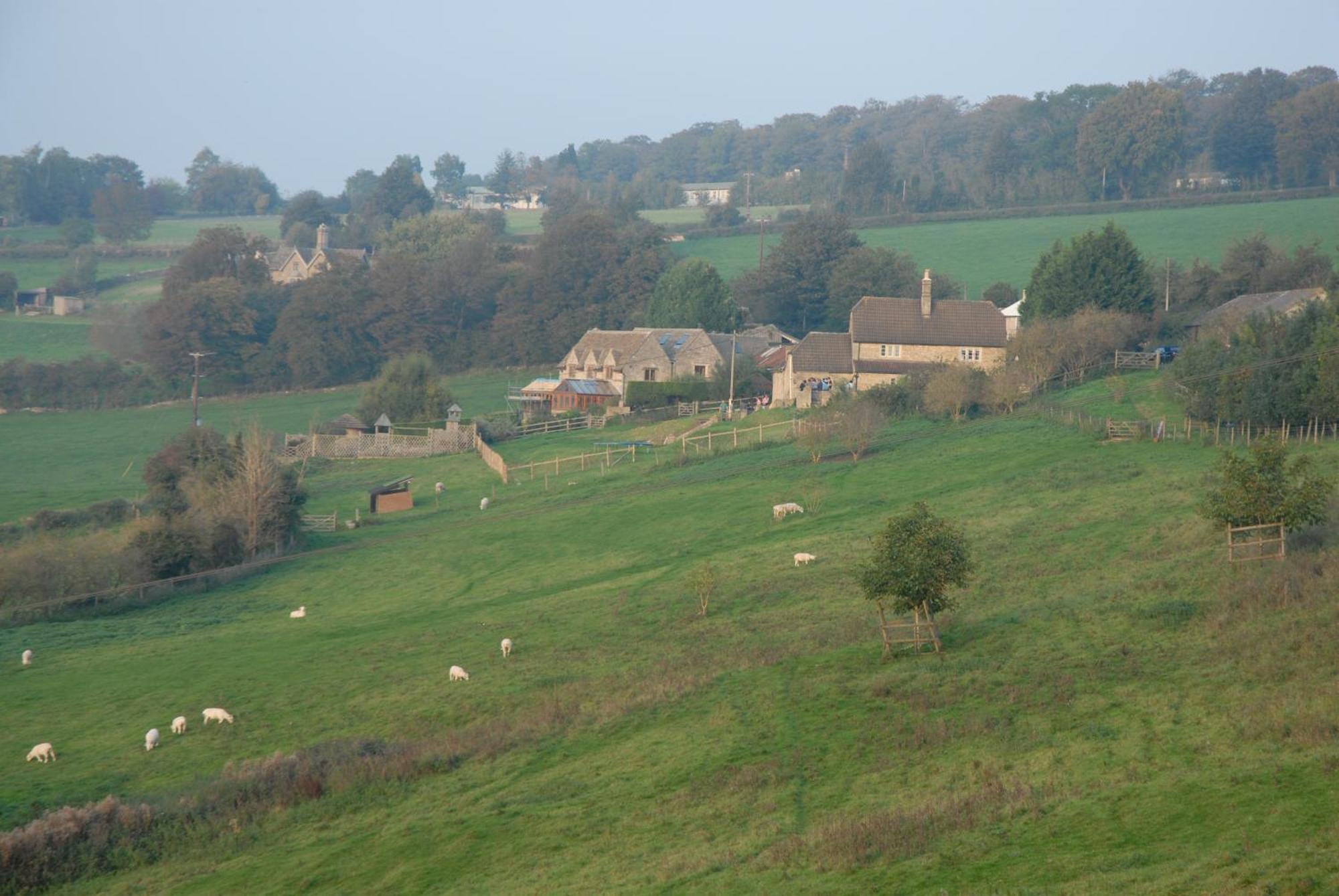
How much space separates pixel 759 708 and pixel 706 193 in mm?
158641

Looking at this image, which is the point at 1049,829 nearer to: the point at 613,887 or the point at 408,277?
the point at 613,887

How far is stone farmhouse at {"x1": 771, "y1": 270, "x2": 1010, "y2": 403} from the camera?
224 ft

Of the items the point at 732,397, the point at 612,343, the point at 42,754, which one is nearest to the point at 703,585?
the point at 42,754

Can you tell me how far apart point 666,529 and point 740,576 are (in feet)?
25.5

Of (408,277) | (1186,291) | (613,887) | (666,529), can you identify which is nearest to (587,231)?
(408,277)

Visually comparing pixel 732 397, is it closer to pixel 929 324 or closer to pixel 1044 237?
pixel 929 324

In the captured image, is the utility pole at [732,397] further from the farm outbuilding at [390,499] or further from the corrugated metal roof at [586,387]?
the farm outbuilding at [390,499]

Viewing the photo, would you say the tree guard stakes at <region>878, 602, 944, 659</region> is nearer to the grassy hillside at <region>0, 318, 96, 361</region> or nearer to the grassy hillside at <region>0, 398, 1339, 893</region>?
the grassy hillside at <region>0, 398, 1339, 893</region>

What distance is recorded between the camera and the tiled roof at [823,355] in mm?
68438

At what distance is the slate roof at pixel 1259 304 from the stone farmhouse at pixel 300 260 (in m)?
72.9

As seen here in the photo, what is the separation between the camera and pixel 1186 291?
72.8 m

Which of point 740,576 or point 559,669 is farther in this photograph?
point 740,576

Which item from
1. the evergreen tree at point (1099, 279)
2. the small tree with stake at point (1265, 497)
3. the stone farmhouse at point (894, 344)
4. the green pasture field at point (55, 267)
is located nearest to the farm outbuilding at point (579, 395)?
the stone farmhouse at point (894, 344)

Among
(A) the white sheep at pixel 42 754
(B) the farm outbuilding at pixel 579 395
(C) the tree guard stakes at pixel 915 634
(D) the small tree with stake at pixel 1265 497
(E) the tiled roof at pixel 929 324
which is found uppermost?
(E) the tiled roof at pixel 929 324
